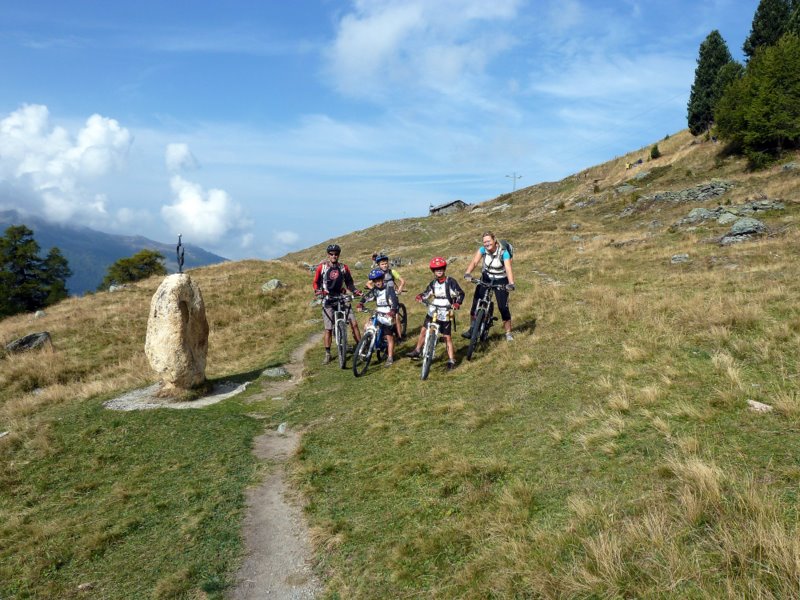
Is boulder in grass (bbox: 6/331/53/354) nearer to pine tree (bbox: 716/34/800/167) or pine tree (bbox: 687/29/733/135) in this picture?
pine tree (bbox: 716/34/800/167)

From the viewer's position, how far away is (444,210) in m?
109

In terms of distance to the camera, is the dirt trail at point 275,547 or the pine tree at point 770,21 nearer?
the dirt trail at point 275,547

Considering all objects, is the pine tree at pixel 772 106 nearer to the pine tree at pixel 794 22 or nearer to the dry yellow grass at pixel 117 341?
the pine tree at pixel 794 22

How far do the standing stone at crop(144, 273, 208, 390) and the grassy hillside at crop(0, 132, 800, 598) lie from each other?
1.61 meters

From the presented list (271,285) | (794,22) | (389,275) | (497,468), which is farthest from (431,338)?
(794,22)

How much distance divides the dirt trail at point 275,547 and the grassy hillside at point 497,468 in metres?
0.25

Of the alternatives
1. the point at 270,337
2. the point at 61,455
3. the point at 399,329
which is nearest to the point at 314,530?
the point at 61,455

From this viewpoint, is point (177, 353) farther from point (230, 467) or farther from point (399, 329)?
point (399, 329)

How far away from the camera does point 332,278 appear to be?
13555 millimetres

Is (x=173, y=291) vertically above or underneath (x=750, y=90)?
underneath

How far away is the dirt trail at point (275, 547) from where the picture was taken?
473 cm

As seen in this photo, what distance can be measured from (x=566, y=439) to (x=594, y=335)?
18.5 feet

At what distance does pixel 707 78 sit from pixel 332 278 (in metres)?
71.3

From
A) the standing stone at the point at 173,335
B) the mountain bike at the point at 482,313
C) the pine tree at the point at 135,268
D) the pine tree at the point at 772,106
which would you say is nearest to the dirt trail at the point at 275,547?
the standing stone at the point at 173,335
